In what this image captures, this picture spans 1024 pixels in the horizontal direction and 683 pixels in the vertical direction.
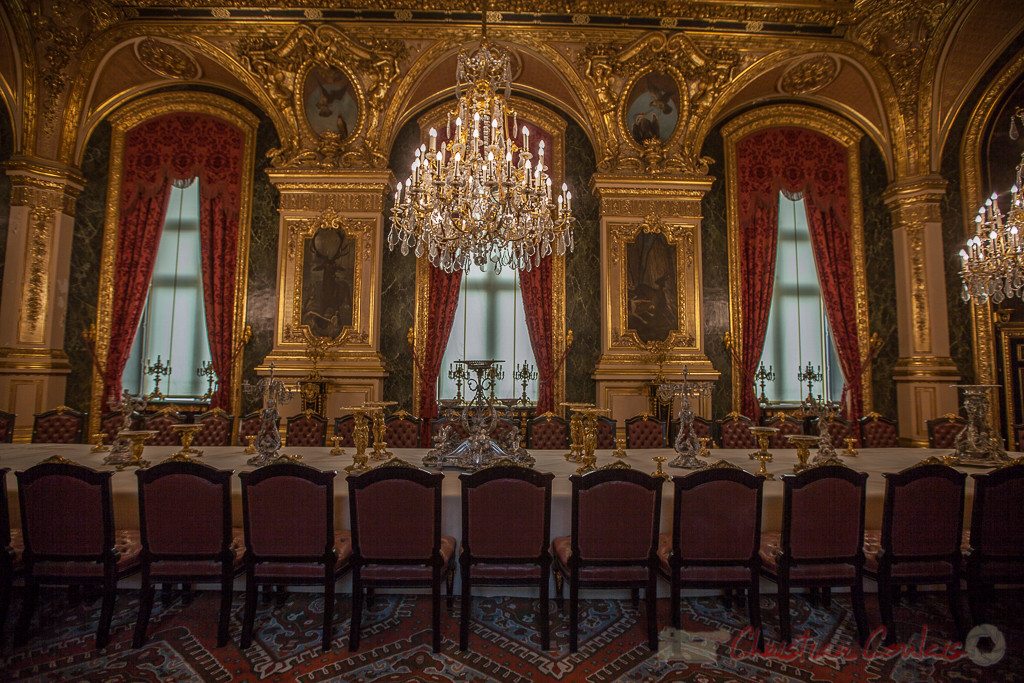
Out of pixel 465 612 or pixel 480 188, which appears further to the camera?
pixel 480 188

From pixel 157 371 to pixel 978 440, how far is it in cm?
896

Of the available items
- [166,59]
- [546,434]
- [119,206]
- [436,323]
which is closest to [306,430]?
[546,434]

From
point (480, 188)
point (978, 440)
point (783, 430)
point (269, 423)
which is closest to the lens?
point (269, 423)

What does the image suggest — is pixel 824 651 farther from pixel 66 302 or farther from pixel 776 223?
pixel 66 302

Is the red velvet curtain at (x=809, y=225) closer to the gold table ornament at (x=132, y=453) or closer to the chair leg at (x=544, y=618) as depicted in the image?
the chair leg at (x=544, y=618)

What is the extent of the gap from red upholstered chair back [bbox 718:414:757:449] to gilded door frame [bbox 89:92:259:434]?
20.2 feet

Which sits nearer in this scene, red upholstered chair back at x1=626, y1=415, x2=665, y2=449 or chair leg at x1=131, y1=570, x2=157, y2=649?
chair leg at x1=131, y1=570, x2=157, y2=649

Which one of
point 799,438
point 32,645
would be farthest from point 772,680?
point 32,645

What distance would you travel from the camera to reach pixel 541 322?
722 centimetres

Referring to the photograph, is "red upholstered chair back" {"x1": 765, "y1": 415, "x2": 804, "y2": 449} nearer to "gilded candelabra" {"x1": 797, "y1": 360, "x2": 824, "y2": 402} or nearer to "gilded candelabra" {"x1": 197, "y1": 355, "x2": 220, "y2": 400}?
"gilded candelabra" {"x1": 797, "y1": 360, "x2": 824, "y2": 402}

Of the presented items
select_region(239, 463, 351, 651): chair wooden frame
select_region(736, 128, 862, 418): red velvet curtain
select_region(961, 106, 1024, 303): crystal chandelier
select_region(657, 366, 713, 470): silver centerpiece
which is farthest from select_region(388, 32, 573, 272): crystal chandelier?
select_region(961, 106, 1024, 303): crystal chandelier

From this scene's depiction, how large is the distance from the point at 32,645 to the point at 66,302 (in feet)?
19.2

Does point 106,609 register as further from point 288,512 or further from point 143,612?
point 288,512

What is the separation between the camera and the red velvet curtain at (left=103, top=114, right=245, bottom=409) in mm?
7102
